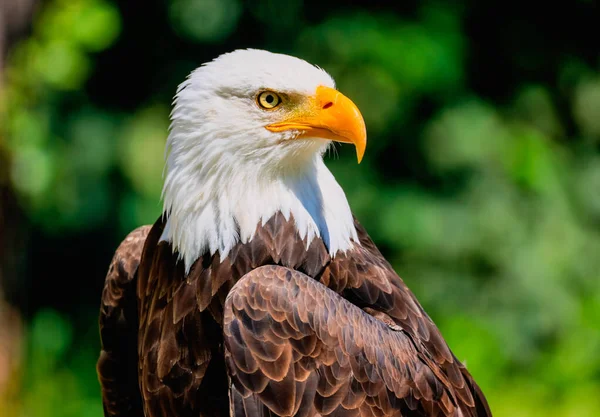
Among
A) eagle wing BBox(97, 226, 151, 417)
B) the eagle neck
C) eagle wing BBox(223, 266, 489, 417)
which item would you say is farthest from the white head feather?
eagle wing BBox(97, 226, 151, 417)

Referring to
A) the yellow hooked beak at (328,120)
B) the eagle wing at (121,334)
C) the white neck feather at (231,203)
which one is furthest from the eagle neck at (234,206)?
the eagle wing at (121,334)

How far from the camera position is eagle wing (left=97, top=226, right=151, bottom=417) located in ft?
11.3

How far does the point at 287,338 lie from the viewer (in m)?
2.73

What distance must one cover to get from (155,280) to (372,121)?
3.37 metres

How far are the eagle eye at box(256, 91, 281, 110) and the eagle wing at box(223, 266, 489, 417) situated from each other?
0.55 meters

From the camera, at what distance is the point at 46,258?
21.3 feet

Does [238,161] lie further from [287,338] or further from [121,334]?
[121,334]

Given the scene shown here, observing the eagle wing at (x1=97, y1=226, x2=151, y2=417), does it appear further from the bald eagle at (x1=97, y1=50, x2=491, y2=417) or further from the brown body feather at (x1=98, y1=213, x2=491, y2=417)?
the bald eagle at (x1=97, y1=50, x2=491, y2=417)

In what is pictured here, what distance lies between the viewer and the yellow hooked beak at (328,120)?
2857 mm

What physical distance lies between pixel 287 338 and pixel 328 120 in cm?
73

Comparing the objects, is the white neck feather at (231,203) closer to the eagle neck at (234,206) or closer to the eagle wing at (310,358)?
the eagle neck at (234,206)

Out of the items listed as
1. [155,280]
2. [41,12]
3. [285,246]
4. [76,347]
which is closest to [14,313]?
[76,347]

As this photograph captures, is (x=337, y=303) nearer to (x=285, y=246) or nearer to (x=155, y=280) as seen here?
(x=285, y=246)

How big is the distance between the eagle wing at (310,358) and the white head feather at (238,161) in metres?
0.24
